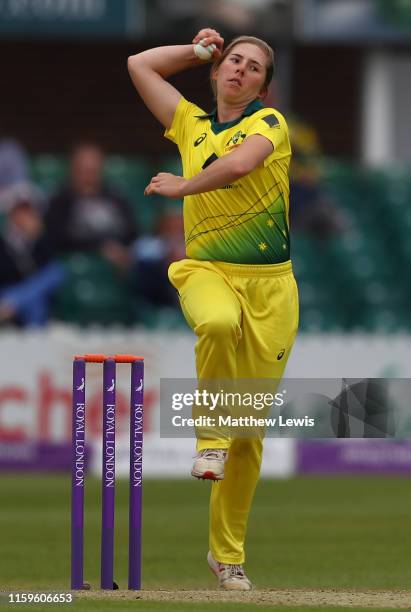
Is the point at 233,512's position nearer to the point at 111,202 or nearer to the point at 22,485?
the point at 22,485

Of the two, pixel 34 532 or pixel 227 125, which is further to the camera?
pixel 34 532

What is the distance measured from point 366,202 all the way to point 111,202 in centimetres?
336

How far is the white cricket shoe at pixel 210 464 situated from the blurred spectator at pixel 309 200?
11279 mm

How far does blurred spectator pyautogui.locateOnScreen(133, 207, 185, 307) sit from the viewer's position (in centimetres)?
1562

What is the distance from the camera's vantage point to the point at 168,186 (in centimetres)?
589

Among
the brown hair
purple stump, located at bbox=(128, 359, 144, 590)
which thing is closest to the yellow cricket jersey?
the brown hair

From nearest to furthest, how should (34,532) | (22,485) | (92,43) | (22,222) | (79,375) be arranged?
(79,375) < (34,532) < (22,485) < (22,222) < (92,43)

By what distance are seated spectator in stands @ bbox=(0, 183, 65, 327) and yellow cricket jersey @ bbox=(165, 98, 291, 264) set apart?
9221mm

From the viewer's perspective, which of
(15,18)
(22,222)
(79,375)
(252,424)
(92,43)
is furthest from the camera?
(92,43)

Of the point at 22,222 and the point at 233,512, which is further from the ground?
the point at 22,222

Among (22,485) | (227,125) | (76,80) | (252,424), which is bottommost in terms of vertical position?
(22,485)

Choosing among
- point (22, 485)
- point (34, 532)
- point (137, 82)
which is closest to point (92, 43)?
point (22, 485)

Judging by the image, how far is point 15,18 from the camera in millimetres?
17281

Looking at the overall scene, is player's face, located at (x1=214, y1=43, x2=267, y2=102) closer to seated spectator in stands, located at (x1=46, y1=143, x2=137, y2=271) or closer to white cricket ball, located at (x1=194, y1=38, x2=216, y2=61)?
white cricket ball, located at (x1=194, y1=38, x2=216, y2=61)
